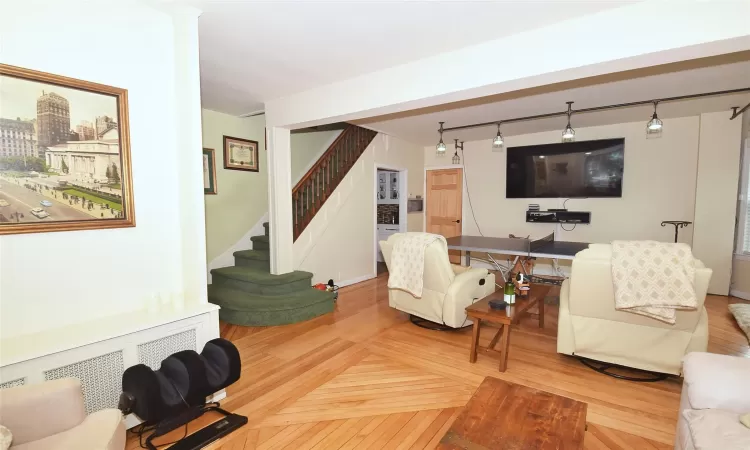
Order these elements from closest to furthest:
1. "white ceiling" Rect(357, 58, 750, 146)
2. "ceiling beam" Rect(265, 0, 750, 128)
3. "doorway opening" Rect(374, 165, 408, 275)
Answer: "ceiling beam" Rect(265, 0, 750, 128) < "white ceiling" Rect(357, 58, 750, 146) < "doorway opening" Rect(374, 165, 408, 275)

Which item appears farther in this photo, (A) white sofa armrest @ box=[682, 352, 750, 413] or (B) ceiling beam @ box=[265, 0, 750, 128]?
(B) ceiling beam @ box=[265, 0, 750, 128]

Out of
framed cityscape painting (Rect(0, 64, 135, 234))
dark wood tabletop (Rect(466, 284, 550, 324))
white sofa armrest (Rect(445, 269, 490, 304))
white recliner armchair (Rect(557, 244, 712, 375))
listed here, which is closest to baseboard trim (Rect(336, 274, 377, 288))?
white sofa armrest (Rect(445, 269, 490, 304))

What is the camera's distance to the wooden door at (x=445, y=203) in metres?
7.23

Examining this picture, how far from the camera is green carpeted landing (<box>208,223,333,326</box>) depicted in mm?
3855

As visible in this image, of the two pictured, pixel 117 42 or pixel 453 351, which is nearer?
pixel 117 42

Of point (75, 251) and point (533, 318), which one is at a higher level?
point (75, 251)

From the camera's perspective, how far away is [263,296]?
13.6ft

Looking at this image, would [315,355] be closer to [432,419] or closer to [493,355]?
[432,419]

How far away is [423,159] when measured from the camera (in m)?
7.55

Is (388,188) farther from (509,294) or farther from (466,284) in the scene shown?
(509,294)

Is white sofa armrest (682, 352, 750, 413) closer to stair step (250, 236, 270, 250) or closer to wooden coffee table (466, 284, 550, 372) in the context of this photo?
wooden coffee table (466, 284, 550, 372)

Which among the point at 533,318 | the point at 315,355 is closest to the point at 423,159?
the point at 533,318

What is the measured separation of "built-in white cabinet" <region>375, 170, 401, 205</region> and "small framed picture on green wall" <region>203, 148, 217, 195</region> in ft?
10.7

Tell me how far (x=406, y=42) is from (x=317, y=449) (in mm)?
2902
